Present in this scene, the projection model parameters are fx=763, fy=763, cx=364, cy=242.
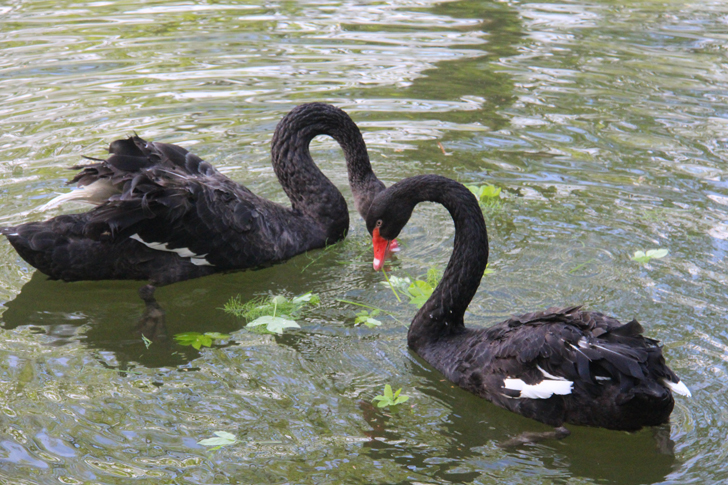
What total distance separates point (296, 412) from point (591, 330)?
144cm

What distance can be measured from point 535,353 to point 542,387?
157mm

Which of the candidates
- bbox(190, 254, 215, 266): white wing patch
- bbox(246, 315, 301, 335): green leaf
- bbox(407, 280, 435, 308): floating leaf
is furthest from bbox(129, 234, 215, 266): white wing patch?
bbox(407, 280, 435, 308): floating leaf

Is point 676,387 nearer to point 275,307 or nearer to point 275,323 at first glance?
point 275,323

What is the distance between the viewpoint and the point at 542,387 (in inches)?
137

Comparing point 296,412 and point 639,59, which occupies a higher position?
point 639,59

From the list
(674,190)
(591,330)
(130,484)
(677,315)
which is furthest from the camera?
(674,190)

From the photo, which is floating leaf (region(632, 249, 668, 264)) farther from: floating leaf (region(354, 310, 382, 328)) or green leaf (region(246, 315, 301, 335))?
green leaf (region(246, 315, 301, 335))

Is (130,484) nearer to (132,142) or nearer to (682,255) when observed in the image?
(132,142)

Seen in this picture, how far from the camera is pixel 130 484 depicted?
125 inches

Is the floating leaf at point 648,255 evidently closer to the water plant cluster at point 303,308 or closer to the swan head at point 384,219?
the water plant cluster at point 303,308

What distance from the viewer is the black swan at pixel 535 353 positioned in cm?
331

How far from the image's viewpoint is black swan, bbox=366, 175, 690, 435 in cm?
331

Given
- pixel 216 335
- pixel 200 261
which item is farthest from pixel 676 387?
pixel 200 261

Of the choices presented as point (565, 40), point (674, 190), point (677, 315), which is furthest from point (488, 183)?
point (565, 40)
